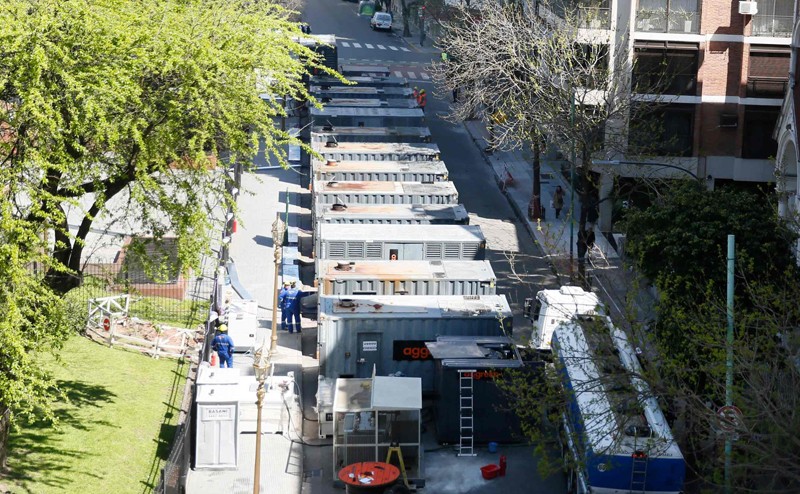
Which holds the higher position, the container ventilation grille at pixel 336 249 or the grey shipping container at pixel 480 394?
the container ventilation grille at pixel 336 249

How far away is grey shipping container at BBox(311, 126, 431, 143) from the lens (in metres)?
54.5

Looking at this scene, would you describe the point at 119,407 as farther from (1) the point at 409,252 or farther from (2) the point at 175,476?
(1) the point at 409,252

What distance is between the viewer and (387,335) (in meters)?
31.4

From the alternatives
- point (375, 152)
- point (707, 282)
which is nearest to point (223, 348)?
point (707, 282)

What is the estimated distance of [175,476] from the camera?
25.3m

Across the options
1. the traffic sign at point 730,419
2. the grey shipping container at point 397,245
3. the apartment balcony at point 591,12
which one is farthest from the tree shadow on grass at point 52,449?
the apartment balcony at point 591,12

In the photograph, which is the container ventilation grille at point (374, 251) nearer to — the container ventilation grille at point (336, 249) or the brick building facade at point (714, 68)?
the container ventilation grille at point (336, 249)

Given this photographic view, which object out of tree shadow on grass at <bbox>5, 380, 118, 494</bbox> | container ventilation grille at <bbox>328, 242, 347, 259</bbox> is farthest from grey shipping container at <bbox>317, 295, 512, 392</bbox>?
container ventilation grille at <bbox>328, 242, 347, 259</bbox>

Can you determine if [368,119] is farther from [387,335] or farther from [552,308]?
[387,335]

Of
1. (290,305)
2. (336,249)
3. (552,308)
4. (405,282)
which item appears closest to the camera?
(552,308)

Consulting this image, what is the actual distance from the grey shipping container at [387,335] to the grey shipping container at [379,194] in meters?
13.0

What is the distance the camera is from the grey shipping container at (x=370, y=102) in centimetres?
6275

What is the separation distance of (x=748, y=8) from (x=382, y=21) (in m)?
60.5

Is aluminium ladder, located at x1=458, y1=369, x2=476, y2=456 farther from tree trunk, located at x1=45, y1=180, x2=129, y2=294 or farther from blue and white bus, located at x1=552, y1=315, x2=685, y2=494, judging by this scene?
tree trunk, located at x1=45, y1=180, x2=129, y2=294
